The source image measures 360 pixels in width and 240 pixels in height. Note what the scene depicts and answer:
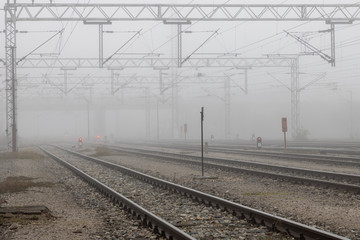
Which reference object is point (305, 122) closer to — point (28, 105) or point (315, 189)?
point (28, 105)

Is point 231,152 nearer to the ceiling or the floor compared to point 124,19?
nearer to the floor

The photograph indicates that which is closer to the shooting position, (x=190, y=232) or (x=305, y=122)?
(x=190, y=232)

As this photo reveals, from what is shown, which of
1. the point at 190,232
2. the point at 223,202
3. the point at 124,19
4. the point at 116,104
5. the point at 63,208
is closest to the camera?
the point at 190,232

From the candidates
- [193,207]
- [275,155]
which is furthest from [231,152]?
[193,207]

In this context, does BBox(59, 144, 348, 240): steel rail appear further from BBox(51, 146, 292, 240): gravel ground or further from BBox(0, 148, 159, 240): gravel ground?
BBox(0, 148, 159, 240): gravel ground

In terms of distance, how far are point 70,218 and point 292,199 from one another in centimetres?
519

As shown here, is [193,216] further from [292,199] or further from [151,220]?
[292,199]

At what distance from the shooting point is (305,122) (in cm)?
9062

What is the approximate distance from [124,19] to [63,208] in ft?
58.2

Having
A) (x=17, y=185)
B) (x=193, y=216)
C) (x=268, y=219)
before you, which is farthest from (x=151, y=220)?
(x=17, y=185)

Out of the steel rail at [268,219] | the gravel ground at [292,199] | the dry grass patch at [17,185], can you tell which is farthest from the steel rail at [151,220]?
the dry grass patch at [17,185]

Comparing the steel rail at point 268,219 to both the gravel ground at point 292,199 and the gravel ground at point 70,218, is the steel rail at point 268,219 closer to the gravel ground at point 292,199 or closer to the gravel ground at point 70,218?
the gravel ground at point 292,199

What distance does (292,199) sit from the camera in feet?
40.3

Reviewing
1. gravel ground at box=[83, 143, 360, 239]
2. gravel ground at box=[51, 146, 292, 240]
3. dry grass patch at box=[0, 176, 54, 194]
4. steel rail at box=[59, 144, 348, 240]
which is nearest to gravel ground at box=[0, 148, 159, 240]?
dry grass patch at box=[0, 176, 54, 194]
